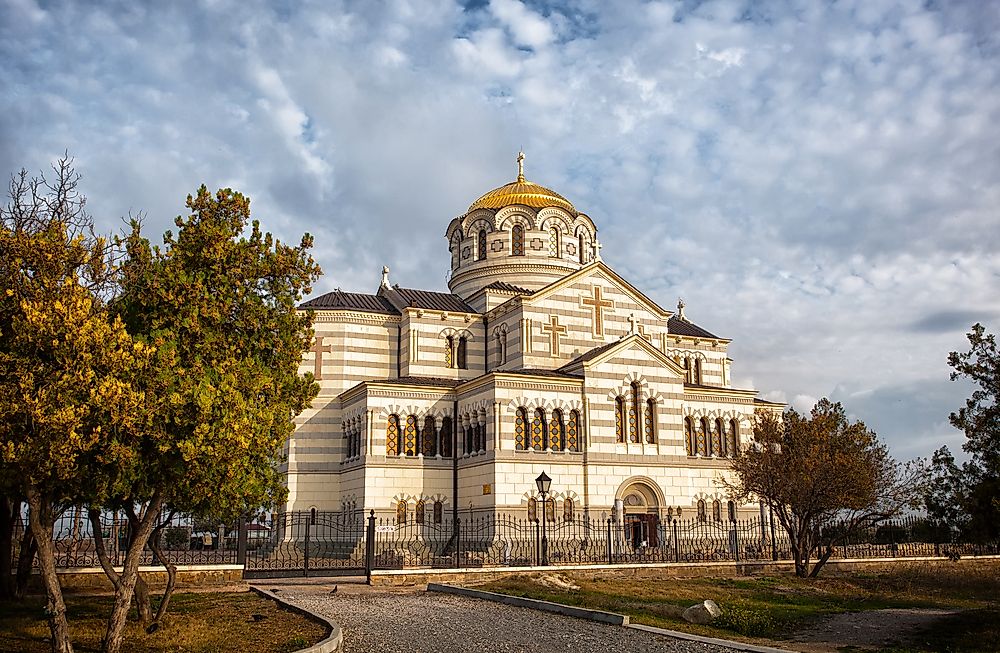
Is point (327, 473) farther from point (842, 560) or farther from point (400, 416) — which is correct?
point (842, 560)

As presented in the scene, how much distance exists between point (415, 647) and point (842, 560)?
2320cm

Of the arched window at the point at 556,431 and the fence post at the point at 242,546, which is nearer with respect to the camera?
the fence post at the point at 242,546

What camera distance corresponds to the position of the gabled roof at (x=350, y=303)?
39.2 meters

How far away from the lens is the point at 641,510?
35.0 metres

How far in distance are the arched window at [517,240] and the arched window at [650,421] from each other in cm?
1124

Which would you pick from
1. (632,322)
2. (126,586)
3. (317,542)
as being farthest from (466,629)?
(632,322)

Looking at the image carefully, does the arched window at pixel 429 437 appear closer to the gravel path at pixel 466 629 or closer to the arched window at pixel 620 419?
the arched window at pixel 620 419

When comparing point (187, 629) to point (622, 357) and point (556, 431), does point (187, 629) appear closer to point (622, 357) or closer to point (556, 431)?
point (556, 431)

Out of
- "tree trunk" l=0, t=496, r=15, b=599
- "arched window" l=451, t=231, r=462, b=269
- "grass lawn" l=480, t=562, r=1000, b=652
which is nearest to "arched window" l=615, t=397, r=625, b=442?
"grass lawn" l=480, t=562, r=1000, b=652

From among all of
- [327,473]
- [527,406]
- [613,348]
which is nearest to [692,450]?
[613,348]

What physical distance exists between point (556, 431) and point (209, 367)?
74.5ft

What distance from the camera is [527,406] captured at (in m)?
33.9

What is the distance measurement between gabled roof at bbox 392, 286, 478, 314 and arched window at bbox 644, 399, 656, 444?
9.73 metres

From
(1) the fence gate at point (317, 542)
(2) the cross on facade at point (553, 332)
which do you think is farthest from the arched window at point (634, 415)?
(1) the fence gate at point (317, 542)
